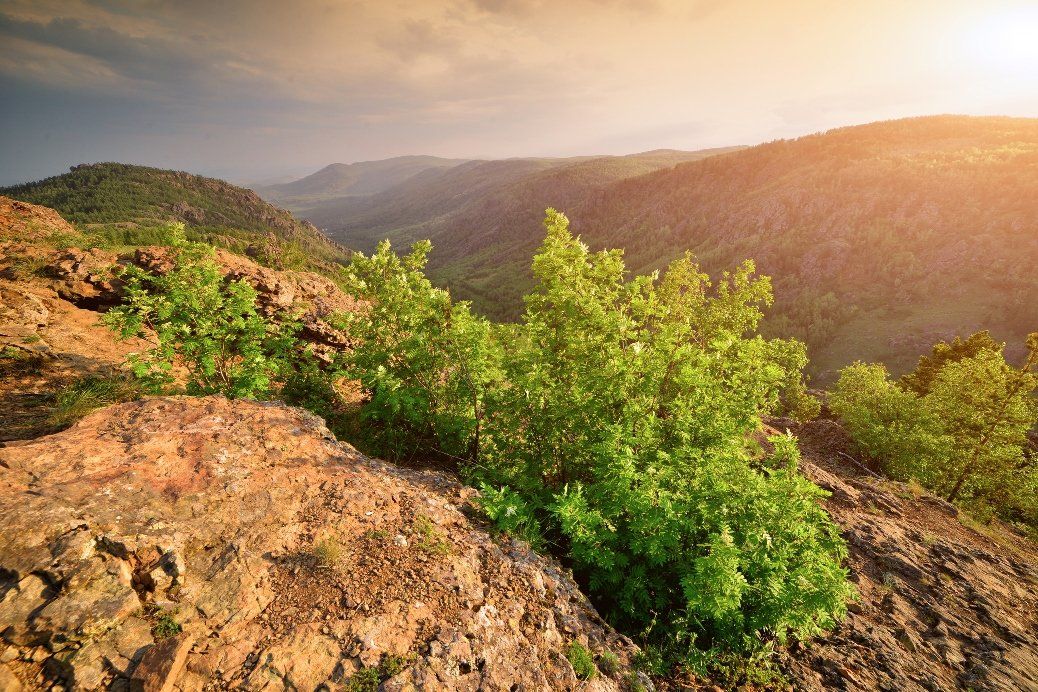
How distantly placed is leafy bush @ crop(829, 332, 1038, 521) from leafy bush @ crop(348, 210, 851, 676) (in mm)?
18996

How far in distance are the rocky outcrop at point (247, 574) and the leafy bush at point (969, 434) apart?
2415 cm

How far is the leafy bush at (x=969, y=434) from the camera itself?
20.1 metres

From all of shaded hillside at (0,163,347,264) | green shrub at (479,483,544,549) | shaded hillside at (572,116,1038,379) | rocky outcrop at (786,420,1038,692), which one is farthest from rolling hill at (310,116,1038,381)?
shaded hillside at (0,163,347,264)

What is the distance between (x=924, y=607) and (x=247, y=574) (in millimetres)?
14026

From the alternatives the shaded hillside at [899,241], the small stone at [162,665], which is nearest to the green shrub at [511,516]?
the small stone at [162,665]

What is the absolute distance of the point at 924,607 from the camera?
9781 millimetres

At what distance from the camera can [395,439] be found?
402 inches

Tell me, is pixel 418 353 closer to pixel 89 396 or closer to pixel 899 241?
pixel 89 396

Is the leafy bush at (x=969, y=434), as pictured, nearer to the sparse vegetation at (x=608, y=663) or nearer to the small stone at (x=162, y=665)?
the sparse vegetation at (x=608, y=663)

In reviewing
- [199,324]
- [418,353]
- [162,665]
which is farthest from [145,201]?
[162,665]

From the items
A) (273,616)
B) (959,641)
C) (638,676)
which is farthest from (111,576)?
(959,641)

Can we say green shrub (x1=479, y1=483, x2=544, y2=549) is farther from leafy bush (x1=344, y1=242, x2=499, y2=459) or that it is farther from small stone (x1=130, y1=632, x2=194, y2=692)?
small stone (x1=130, y1=632, x2=194, y2=692)

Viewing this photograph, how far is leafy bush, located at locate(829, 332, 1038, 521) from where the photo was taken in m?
20.1

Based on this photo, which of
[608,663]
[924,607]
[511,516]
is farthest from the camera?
[924,607]
